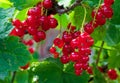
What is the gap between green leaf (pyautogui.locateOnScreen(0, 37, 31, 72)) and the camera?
121 centimetres

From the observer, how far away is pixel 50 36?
569cm

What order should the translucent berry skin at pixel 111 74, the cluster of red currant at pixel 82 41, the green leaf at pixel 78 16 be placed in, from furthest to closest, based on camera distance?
the translucent berry skin at pixel 111 74
the green leaf at pixel 78 16
the cluster of red currant at pixel 82 41

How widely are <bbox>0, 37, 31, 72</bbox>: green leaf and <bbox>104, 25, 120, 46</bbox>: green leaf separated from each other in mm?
454

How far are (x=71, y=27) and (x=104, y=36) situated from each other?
0.32 m

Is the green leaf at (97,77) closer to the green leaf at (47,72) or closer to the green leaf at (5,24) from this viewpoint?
the green leaf at (47,72)

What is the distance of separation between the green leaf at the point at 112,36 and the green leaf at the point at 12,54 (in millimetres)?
454

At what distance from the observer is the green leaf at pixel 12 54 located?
121 centimetres

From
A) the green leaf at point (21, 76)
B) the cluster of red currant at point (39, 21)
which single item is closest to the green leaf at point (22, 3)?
the cluster of red currant at point (39, 21)

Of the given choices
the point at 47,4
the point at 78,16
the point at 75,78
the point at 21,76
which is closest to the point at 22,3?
the point at 47,4

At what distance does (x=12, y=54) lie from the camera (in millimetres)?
1219

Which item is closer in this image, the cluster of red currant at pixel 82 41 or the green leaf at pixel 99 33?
the cluster of red currant at pixel 82 41

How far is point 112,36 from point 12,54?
1.67ft

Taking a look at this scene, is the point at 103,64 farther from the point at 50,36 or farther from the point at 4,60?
the point at 50,36

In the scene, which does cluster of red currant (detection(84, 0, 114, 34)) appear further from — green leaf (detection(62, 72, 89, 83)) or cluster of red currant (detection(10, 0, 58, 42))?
green leaf (detection(62, 72, 89, 83))
